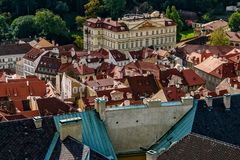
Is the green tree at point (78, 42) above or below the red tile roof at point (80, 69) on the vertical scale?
below

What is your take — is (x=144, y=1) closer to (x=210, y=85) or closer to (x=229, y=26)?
(x=229, y=26)

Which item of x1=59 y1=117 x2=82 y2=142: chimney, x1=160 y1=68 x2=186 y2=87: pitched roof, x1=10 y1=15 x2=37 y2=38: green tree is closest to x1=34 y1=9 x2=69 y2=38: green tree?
x1=10 y1=15 x2=37 y2=38: green tree

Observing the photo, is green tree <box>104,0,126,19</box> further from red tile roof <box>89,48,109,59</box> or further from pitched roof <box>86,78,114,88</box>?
pitched roof <box>86,78,114,88</box>

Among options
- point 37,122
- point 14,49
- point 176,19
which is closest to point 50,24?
point 14,49

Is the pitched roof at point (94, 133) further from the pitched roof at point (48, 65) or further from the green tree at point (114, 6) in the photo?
the green tree at point (114, 6)

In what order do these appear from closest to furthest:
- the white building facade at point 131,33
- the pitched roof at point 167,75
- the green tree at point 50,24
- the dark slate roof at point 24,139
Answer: the dark slate roof at point 24,139
the pitched roof at point 167,75
the white building facade at point 131,33
the green tree at point 50,24

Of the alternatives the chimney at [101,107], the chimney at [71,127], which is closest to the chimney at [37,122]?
the chimney at [71,127]

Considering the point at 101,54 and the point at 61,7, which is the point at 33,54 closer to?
the point at 101,54
